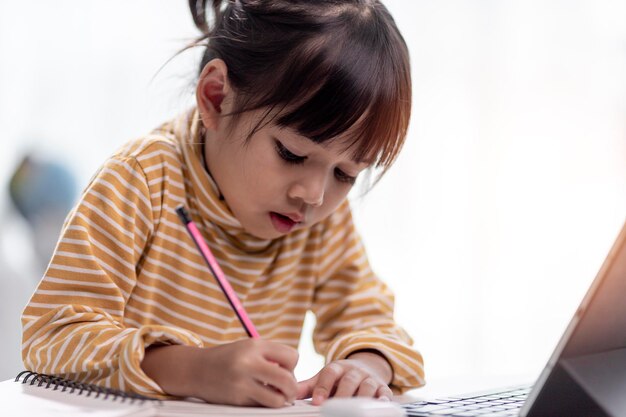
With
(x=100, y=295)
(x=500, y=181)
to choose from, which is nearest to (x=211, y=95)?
(x=100, y=295)

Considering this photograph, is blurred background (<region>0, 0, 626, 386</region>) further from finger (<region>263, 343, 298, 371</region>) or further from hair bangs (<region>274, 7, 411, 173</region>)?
finger (<region>263, 343, 298, 371</region>)

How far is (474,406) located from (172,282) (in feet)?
1.32

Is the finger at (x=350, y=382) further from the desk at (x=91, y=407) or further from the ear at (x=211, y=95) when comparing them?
the ear at (x=211, y=95)

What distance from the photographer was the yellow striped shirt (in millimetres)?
704

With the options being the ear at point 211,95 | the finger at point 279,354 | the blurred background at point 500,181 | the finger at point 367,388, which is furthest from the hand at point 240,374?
the blurred background at point 500,181

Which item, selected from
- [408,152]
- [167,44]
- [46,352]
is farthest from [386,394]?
[408,152]

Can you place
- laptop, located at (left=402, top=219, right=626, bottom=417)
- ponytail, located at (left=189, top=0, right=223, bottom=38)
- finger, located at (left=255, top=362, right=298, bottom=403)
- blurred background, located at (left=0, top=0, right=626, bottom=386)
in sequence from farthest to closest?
blurred background, located at (left=0, top=0, right=626, bottom=386) → ponytail, located at (left=189, top=0, right=223, bottom=38) → finger, located at (left=255, top=362, right=298, bottom=403) → laptop, located at (left=402, top=219, right=626, bottom=417)

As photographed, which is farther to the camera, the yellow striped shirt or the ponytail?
the ponytail

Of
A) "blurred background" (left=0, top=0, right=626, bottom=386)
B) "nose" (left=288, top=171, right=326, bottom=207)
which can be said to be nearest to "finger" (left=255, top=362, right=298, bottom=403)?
"nose" (left=288, top=171, right=326, bottom=207)

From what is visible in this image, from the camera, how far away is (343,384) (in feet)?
2.35

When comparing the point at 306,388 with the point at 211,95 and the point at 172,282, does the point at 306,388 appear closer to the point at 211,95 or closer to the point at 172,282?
the point at 172,282

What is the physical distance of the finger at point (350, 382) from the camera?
710mm

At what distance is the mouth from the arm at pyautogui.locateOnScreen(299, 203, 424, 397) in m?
0.14

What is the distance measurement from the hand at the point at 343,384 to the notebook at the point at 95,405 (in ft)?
0.09
